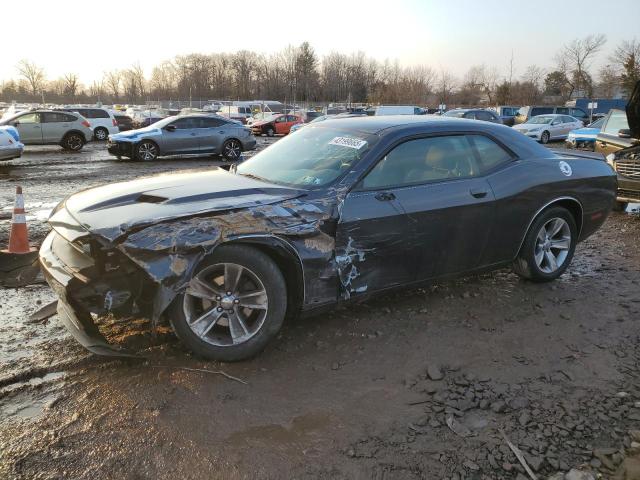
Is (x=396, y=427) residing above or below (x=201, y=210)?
below

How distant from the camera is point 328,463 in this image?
2.51 metres

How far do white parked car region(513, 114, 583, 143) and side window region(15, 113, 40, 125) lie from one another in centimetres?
2032

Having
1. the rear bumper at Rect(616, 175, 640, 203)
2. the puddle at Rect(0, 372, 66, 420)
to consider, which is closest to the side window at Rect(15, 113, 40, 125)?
the puddle at Rect(0, 372, 66, 420)

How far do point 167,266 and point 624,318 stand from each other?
369 cm

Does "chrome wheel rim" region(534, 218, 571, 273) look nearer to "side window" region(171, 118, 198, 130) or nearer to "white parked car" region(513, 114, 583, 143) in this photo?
"side window" region(171, 118, 198, 130)

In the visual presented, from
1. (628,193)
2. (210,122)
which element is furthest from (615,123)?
(210,122)

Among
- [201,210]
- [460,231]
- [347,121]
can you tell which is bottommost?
[460,231]

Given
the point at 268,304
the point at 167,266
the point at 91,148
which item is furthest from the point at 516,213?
the point at 91,148

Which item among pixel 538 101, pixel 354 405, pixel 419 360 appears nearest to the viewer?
pixel 354 405

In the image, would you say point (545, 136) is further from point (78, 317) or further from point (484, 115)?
point (78, 317)

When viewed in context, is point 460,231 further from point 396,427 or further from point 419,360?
point 396,427

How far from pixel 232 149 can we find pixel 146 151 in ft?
9.22

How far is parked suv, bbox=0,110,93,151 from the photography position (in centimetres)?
1839

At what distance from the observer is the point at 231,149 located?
17391 millimetres
